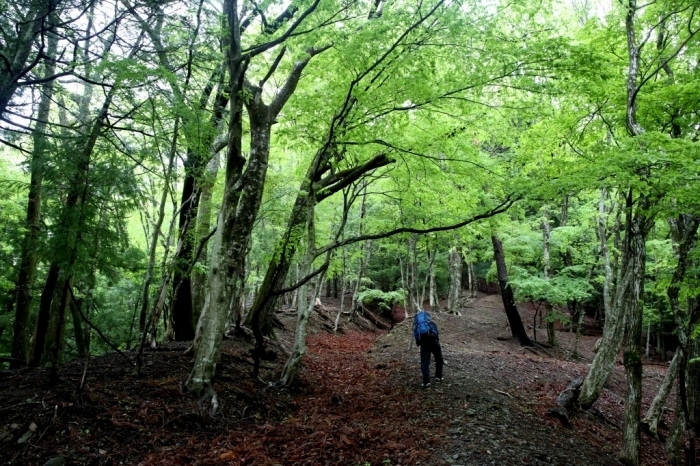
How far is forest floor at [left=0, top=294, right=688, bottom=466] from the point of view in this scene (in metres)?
4.61

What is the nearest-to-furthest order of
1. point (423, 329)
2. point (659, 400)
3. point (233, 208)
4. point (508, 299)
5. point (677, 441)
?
point (233, 208) → point (677, 441) → point (423, 329) → point (659, 400) → point (508, 299)

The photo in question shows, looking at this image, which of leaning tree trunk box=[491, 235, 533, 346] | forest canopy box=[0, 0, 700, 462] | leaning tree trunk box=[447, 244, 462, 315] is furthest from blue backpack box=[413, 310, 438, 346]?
leaning tree trunk box=[447, 244, 462, 315]

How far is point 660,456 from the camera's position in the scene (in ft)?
25.1

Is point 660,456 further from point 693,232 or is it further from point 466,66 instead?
point 466,66

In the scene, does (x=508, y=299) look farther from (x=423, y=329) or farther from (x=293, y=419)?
(x=293, y=419)

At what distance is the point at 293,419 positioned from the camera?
6.16m

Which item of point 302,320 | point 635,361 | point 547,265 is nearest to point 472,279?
point 547,265

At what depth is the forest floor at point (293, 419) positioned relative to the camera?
4609mm

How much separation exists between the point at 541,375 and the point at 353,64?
923cm

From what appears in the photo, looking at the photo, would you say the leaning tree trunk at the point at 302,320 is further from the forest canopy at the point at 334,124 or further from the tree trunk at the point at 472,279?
the tree trunk at the point at 472,279

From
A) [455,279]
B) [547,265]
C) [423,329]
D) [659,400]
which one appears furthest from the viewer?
[455,279]

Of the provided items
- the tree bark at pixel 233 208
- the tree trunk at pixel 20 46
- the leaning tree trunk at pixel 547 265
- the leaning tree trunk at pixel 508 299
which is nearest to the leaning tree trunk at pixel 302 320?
the tree bark at pixel 233 208

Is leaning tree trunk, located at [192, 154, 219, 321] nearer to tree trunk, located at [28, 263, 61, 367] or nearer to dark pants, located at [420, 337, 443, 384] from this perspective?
tree trunk, located at [28, 263, 61, 367]

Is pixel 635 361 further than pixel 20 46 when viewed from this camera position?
Yes
